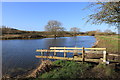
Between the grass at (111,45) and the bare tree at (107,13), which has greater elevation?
the bare tree at (107,13)

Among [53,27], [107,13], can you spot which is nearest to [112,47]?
[107,13]

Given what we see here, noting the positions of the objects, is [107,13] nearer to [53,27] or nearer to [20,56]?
[20,56]

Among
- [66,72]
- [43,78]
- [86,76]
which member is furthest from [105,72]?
[43,78]

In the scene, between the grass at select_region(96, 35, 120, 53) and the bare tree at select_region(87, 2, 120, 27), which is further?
the grass at select_region(96, 35, 120, 53)

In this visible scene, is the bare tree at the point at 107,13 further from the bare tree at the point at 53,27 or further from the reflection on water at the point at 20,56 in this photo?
the bare tree at the point at 53,27

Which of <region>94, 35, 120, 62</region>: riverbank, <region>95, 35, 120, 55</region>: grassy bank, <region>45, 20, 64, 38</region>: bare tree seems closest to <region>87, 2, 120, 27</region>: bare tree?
<region>94, 35, 120, 62</region>: riverbank

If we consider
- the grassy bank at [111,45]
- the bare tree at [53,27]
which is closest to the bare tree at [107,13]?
the grassy bank at [111,45]

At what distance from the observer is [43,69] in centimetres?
660

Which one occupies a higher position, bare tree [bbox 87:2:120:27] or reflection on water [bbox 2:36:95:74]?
bare tree [bbox 87:2:120:27]

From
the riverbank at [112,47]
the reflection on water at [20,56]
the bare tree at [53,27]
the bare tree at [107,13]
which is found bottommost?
the reflection on water at [20,56]

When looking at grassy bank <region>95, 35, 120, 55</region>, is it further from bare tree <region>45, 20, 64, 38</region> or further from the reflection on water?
bare tree <region>45, 20, 64, 38</region>

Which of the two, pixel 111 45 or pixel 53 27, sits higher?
pixel 53 27

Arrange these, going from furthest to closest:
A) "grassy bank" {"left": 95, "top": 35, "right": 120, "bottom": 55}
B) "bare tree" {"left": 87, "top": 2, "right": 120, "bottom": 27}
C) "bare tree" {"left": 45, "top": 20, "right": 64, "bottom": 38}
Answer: "bare tree" {"left": 45, "top": 20, "right": 64, "bottom": 38}
"grassy bank" {"left": 95, "top": 35, "right": 120, "bottom": 55}
"bare tree" {"left": 87, "top": 2, "right": 120, "bottom": 27}

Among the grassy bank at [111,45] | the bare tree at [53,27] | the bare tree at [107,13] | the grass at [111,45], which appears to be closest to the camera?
the bare tree at [107,13]
